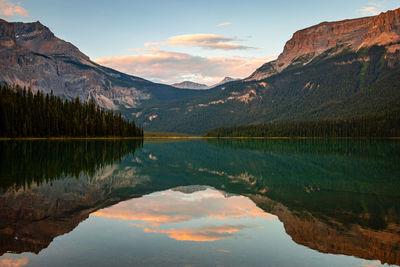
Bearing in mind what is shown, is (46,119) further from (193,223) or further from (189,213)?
(193,223)

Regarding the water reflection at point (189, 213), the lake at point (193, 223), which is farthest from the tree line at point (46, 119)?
the water reflection at point (189, 213)

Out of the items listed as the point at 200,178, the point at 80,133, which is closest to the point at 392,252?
the point at 200,178

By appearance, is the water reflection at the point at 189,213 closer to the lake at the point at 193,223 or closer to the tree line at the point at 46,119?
the lake at the point at 193,223

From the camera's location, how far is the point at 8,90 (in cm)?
15512

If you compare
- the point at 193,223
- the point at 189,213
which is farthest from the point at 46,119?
the point at 193,223

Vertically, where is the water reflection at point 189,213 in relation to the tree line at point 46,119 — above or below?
below

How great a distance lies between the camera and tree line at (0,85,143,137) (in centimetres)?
13438

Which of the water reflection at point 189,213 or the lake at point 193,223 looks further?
the water reflection at point 189,213

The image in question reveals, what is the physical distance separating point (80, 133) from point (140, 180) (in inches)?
5308

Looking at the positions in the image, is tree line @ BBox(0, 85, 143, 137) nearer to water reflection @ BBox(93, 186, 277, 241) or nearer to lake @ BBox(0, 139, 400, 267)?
lake @ BBox(0, 139, 400, 267)

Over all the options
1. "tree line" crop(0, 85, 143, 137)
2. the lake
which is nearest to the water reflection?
the lake

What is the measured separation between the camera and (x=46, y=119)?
146375mm

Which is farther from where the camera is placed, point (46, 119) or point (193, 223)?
point (46, 119)

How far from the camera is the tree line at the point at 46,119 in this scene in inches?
5290
